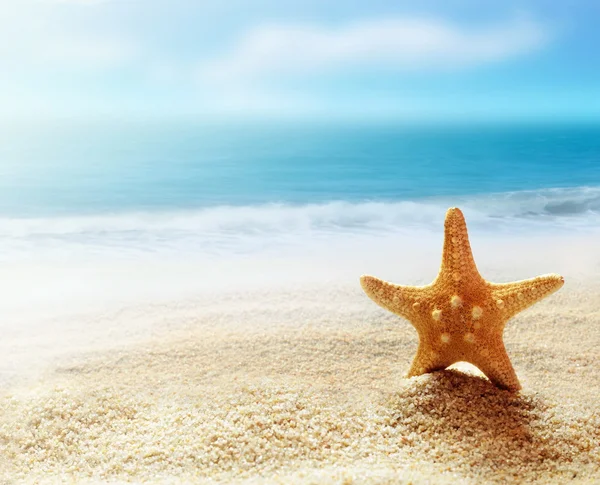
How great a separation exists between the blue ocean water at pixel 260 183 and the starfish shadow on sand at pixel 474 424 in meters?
2.97

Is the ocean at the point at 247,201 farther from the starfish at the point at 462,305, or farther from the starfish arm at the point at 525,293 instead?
the starfish arm at the point at 525,293

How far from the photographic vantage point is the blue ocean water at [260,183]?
5.26m

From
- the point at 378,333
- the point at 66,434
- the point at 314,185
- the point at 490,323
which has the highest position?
the point at 314,185

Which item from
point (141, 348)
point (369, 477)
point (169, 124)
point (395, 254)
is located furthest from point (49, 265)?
point (169, 124)

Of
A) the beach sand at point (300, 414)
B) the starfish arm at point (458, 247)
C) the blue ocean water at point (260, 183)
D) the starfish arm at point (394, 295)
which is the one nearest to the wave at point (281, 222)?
the blue ocean water at point (260, 183)

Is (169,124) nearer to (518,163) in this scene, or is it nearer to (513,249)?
(518,163)

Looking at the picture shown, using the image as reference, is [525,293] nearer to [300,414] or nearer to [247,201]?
[300,414]

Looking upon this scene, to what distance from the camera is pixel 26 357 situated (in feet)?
7.60

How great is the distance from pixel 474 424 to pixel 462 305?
13.7 inches

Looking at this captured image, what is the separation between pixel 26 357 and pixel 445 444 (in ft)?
5.66

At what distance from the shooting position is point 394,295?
1764 mm

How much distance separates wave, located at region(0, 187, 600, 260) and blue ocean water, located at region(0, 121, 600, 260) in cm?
2

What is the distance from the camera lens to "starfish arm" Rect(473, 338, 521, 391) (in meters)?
1.72

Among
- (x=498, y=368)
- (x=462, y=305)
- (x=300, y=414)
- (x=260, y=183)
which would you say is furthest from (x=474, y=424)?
(x=260, y=183)
